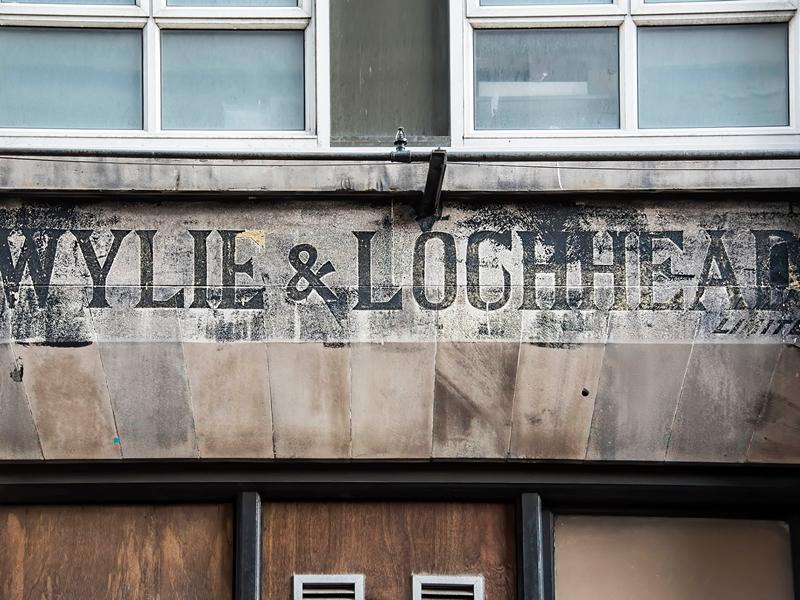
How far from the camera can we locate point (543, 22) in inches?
246

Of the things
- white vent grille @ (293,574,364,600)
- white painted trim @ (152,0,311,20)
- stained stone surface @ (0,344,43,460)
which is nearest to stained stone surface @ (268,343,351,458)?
white vent grille @ (293,574,364,600)

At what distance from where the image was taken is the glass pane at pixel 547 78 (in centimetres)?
623

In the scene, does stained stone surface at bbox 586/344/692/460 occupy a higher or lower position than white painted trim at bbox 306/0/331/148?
lower

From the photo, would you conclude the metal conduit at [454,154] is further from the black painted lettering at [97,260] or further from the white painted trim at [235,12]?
the white painted trim at [235,12]

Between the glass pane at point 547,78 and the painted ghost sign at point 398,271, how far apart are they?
572 millimetres

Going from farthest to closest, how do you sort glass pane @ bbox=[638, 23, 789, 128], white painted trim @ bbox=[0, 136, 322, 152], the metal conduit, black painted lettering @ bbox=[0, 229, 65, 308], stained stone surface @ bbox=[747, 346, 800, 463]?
glass pane @ bbox=[638, 23, 789, 128] → white painted trim @ bbox=[0, 136, 322, 152] → black painted lettering @ bbox=[0, 229, 65, 308] → stained stone surface @ bbox=[747, 346, 800, 463] → the metal conduit

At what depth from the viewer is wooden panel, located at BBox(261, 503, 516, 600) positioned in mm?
5945

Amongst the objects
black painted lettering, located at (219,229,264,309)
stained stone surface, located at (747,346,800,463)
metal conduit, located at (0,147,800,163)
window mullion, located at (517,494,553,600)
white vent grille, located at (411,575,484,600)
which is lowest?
white vent grille, located at (411,575,484,600)

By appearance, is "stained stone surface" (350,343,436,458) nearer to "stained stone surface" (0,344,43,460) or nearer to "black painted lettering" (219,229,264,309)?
"black painted lettering" (219,229,264,309)

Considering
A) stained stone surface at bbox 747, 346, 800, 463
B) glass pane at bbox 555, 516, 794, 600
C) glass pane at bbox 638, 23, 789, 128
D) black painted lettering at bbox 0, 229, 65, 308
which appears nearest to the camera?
stained stone surface at bbox 747, 346, 800, 463

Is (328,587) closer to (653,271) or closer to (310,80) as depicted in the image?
(653,271)

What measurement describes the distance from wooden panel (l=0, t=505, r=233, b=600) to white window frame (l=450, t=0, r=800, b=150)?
2477 millimetres

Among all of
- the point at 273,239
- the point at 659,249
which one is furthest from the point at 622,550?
the point at 273,239

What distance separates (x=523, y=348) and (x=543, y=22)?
1804mm
